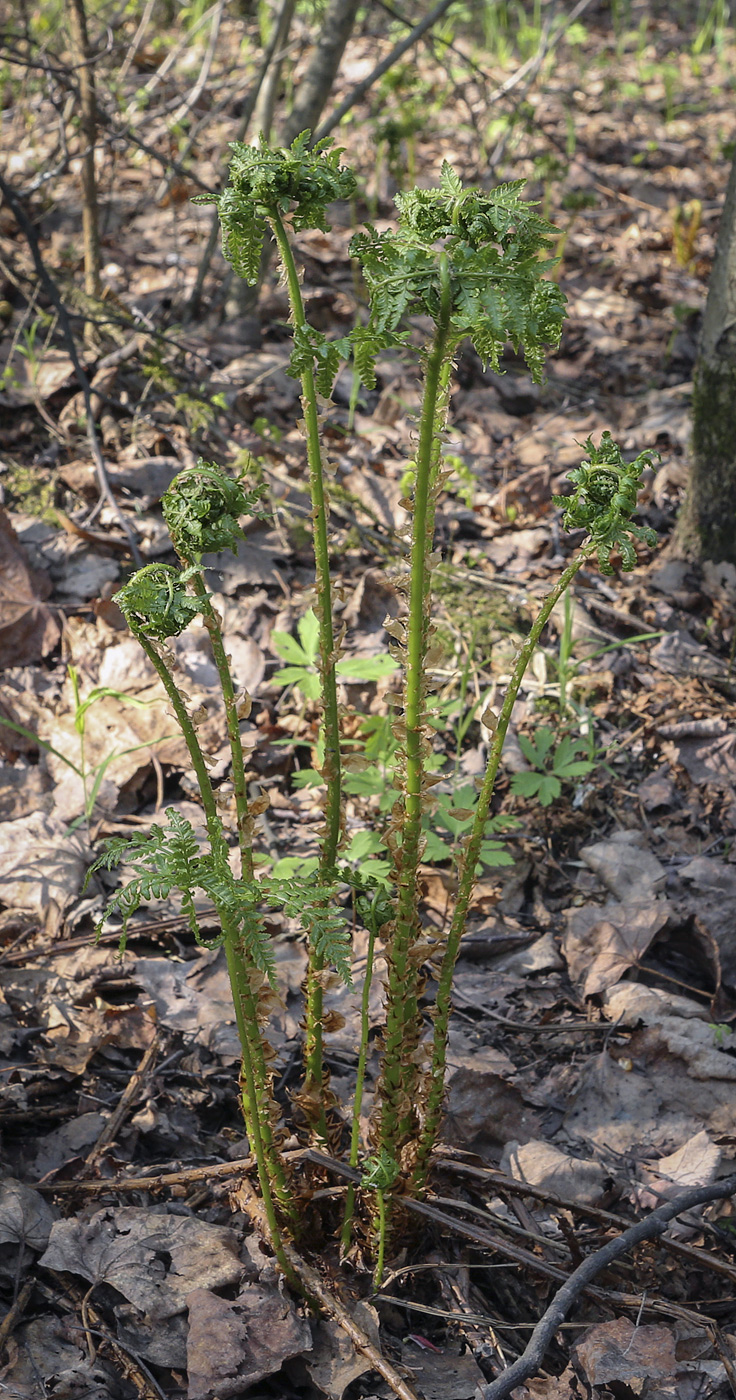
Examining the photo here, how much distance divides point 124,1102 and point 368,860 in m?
0.77

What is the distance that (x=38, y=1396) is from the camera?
1.51 metres

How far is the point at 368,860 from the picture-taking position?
2.39 m

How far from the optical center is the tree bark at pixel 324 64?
426 cm

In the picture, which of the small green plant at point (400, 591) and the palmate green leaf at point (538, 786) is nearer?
the small green plant at point (400, 591)

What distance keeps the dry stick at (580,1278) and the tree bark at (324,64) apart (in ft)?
14.6

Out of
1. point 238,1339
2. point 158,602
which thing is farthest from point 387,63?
point 238,1339

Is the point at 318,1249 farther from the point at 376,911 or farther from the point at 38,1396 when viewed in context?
the point at 376,911

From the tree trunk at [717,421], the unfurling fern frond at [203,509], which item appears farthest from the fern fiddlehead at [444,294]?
the tree trunk at [717,421]

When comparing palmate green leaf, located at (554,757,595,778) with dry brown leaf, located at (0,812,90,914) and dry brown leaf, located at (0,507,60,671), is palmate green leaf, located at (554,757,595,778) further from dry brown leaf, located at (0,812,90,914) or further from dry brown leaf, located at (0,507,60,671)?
dry brown leaf, located at (0,507,60,671)

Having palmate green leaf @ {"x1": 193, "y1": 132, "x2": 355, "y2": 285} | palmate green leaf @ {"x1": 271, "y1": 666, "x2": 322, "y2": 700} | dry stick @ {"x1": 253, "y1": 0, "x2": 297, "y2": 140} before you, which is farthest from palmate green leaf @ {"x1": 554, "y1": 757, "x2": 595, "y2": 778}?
dry stick @ {"x1": 253, "y1": 0, "x2": 297, "y2": 140}

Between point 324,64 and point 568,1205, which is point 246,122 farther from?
point 568,1205

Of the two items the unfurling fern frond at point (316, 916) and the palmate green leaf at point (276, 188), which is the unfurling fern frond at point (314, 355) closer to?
the palmate green leaf at point (276, 188)

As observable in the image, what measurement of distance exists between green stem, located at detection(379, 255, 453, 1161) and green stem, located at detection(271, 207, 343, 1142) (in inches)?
5.1

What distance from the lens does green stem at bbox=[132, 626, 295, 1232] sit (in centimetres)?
132
